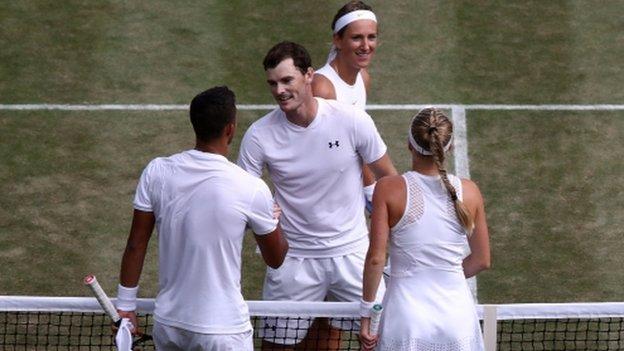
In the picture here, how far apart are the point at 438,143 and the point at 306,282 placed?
5.87 feet

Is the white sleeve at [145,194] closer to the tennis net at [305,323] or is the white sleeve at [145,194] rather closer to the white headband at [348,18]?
the tennis net at [305,323]

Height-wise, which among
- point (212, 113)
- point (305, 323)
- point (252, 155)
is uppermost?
point (212, 113)

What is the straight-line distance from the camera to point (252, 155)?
33.8ft

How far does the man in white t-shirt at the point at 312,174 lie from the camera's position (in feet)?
33.8

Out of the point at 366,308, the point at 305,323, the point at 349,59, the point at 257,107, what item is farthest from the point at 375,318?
the point at 257,107

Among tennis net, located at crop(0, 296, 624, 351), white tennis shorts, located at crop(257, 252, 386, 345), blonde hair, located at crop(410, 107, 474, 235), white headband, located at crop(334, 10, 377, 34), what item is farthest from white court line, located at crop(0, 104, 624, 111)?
blonde hair, located at crop(410, 107, 474, 235)

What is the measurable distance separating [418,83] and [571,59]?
169 centimetres

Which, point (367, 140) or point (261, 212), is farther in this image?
point (367, 140)

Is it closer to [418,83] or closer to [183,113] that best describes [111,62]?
[183,113]

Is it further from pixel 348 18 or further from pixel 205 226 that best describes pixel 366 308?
pixel 348 18

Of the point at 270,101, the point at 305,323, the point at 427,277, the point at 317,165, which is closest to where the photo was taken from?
the point at 427,277

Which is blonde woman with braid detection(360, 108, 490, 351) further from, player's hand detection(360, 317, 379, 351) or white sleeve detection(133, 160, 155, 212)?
white sleeve detection(133, 160, 155, 212)

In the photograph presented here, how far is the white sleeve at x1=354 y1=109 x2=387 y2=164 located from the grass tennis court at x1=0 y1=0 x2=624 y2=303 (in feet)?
9.42

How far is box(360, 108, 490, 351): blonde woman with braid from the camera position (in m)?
9.12
